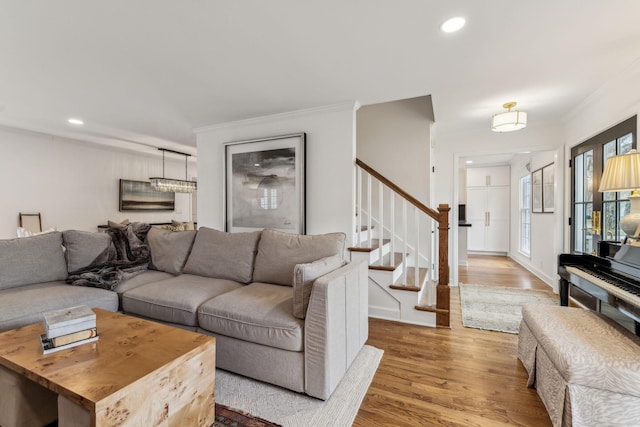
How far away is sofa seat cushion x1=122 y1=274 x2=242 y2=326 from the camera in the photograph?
2098 mm

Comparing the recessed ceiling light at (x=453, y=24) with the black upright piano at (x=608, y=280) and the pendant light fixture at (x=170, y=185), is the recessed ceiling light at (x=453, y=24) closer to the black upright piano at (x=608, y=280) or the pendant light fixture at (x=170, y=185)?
the black upright piano at (x=608, y=280)

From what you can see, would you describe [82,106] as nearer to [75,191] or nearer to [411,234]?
[75,191]

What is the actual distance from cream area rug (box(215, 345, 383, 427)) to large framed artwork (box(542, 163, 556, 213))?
4165 mm

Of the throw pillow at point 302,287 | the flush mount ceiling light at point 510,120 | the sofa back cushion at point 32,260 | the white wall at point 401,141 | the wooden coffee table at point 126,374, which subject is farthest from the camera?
the white wall at point 401,141

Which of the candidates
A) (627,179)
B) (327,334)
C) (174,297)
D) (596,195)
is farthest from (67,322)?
(596,195)

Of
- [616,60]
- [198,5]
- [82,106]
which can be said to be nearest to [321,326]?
[198,5]

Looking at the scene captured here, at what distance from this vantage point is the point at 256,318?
6.02 feet

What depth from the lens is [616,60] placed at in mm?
2238

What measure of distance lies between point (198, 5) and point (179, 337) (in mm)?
1842

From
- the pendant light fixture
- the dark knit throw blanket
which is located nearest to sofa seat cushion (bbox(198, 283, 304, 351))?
the dark knit throw blanket

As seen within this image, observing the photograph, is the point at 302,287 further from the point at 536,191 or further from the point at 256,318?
the point at 536,191

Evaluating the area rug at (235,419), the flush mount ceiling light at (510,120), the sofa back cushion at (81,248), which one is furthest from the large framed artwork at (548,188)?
the sofa back cushion at (81,248)

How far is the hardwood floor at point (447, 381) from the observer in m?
1.58

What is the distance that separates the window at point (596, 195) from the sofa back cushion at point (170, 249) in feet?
12.3
